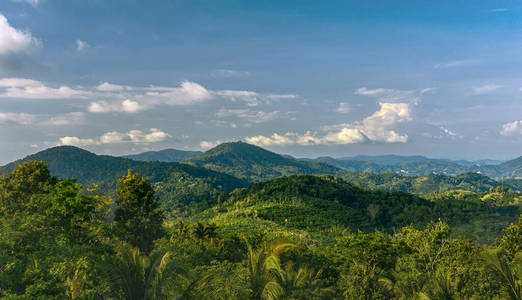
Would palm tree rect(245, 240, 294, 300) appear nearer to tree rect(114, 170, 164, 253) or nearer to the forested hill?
tree rect(114, 170, 164, 253)

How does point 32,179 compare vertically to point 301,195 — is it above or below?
above

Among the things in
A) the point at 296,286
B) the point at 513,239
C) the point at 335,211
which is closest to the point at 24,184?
the point at 296,286

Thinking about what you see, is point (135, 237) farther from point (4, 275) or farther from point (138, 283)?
point (138, 283)

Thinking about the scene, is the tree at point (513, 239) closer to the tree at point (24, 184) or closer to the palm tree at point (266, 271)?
the palm tree at point (266, 271)

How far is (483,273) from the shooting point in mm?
15648

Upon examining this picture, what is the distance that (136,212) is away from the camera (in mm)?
32844

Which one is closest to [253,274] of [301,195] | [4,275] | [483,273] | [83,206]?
[4,275]

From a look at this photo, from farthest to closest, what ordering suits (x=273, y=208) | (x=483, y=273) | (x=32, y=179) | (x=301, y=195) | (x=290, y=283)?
1. (x=301, y=195)
2. (x=273, y=208)
3. (x=32, y=179)
4. (x=483, y=273)
5. (x=290, y=283)

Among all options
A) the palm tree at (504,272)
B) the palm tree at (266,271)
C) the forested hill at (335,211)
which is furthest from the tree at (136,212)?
the forested hill at (335,211)

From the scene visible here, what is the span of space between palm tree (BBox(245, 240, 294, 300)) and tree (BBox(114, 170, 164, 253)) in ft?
82.5

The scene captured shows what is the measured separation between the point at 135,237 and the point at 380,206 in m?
167

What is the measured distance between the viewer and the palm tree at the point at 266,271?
31.3 ft

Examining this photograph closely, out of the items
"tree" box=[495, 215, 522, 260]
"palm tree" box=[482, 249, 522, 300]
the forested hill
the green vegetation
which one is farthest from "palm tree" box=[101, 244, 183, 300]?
the forested hill

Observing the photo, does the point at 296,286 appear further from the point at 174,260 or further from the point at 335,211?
the point at 335,211
